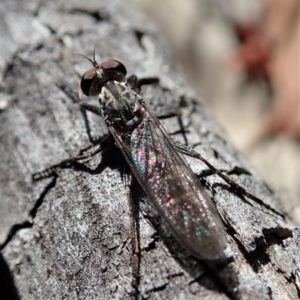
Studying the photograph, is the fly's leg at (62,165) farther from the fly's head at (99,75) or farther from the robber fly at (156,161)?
the fly's head at (99,75)

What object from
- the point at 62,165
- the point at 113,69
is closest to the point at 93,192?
the point at 62,165

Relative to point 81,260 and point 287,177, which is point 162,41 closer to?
point 287,177

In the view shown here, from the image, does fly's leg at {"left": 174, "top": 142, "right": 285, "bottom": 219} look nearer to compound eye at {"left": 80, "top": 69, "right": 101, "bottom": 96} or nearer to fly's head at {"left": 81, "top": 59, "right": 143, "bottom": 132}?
fly's head at {"left": 81, "top": 59, "right": 143, "bottom": 132}

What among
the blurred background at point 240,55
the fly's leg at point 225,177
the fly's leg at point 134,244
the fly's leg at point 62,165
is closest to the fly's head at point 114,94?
the fly's leg at point 62,165

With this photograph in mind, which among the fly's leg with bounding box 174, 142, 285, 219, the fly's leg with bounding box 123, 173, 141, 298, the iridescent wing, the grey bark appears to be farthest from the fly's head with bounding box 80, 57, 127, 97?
the fly's leg with bounding box 123, 173, 141, 298

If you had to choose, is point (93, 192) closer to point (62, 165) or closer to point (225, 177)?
point (62, 165)

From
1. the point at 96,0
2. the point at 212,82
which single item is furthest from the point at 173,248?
the point at 212,82
